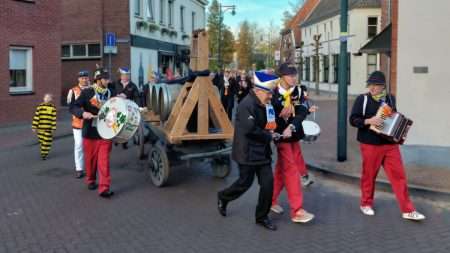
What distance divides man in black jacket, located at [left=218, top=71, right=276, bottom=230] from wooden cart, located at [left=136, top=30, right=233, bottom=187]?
6.84ft

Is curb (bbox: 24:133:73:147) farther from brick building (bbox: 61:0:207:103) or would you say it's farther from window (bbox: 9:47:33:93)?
brick building (bbox: 61:0:207:103)

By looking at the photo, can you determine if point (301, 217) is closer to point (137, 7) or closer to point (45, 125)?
point (45, 125)

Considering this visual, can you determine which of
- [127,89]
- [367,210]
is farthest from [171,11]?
[367,210]

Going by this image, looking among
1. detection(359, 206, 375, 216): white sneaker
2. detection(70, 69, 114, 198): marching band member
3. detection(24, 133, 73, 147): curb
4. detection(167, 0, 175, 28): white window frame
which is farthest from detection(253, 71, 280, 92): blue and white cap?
detection(167, 0, 175, 28): white window frame

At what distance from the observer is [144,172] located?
9.80 meters

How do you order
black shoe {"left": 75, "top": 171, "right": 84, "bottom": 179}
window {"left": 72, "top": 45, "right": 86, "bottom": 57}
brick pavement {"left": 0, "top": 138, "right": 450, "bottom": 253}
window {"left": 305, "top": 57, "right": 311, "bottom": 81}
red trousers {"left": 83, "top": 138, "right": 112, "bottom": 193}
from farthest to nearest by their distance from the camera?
window {"left": 305, "top": 57, "right": 311, "bottom": 81} < window {"left": 72, "top": 45, "right": 86, "bottom": 57} < black shoe {"left": 75, "top": 171, "right": 84, "bottom": 179} < red trousers {"left": 83, "top": 138, "right": 112, "bottom": 193} < brick pavement {"left": 0, "top": 138, "right": 450, "bottom": 253}

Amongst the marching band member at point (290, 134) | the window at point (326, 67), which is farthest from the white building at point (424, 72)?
the window at point (326, 67)

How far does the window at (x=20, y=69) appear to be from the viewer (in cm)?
1828

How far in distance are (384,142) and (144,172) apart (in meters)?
4.75

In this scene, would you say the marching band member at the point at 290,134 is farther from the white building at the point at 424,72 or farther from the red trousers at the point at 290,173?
the white building at the point at 424,72

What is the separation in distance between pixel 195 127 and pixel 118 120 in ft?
4.73

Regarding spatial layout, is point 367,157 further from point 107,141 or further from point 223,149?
point 107,141

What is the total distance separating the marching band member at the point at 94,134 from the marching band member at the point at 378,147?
3520 mm

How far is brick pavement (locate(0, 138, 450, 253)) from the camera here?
18.4 feet
